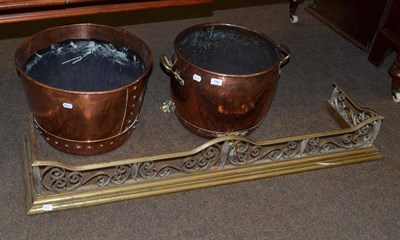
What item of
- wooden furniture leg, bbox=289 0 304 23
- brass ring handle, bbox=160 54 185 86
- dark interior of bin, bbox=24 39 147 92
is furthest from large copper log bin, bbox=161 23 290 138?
wooden furniture leg, bbox=289 0 304 23

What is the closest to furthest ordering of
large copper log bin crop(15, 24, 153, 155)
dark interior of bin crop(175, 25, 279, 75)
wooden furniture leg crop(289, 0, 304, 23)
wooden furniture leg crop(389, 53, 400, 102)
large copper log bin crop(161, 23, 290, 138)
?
large copper log bin crop(15, 24, 153, 155), large copper log bin crop(161, 23, 290, 138), dark interior of bin crop(175, 25, 279, 75), wooden furniture leg crop(389, 53, 400, 102), wooden furniture leg crop(289, 0, 304, 23)

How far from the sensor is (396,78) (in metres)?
1.96

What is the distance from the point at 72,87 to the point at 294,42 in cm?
106

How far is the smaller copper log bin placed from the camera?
1412 mm

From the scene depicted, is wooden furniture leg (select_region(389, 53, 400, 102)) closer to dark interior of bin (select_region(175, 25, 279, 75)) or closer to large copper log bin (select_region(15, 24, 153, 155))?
dark interior of bin (select_region(175, 25, 279, 75))

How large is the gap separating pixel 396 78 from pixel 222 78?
0.84 meters

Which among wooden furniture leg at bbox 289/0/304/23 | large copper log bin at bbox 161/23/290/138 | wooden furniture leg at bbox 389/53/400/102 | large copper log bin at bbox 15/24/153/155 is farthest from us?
wooden furniture leg at bbox 289/0/304/23

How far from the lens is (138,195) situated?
1.47 m

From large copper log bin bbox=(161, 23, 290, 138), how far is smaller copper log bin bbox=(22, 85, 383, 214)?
0.08 metres

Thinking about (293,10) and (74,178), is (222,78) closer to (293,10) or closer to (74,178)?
(74,178)

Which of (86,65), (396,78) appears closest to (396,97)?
(396,78)

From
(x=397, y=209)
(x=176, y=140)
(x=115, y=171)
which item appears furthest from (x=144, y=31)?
(x=397, y=209)

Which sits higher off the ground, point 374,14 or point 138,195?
point 374,14

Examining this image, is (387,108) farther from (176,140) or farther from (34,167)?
(34,167)
